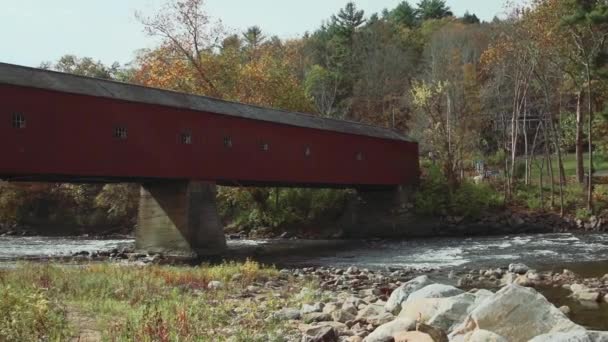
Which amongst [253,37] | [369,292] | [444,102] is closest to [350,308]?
[369,292]

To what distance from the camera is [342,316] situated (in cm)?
762

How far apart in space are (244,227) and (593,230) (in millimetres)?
15661

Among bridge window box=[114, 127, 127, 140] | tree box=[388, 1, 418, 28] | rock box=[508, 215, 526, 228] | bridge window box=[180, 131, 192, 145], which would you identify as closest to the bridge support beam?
bridge window box=[180, 131, 192, 145]

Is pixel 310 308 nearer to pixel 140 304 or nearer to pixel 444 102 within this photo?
pixel 140 304

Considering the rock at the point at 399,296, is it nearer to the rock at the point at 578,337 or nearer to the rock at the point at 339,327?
Answer: the rock at the point at 339,327

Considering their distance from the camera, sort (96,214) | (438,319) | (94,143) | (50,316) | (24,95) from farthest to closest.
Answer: (96,214) → (94,143) → (24,95) → (438,319) → (50,316)

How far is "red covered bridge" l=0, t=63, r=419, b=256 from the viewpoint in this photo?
16438 mm

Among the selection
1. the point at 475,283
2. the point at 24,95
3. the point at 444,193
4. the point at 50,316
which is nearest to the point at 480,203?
the point at 444,193

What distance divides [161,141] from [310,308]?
12.5m

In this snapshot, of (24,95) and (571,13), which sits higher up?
(571,13)

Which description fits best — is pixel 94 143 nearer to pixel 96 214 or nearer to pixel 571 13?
pixel 571 13

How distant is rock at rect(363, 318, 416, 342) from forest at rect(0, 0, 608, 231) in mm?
18535

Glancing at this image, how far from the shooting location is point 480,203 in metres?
28.0

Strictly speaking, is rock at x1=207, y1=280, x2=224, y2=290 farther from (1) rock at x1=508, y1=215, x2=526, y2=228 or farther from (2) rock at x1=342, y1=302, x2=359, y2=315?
(1) rock at x1=508, y1=215, x2=526, y2=228
